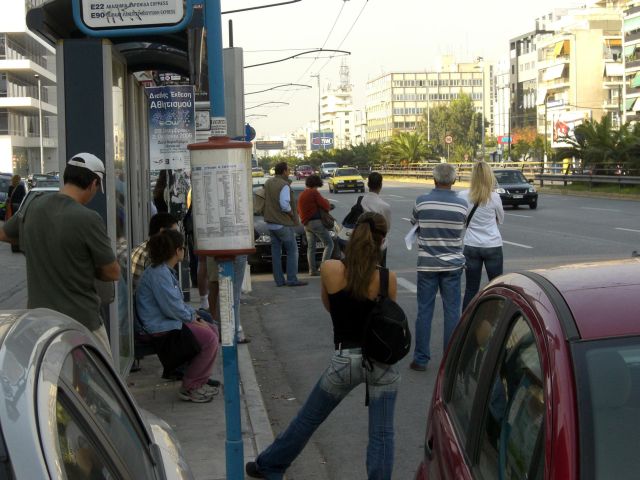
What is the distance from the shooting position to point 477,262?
9461 mm

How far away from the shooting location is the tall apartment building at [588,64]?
113m

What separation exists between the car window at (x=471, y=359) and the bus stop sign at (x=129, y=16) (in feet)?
10.2

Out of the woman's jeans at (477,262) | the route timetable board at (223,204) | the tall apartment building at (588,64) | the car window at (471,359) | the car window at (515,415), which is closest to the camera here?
the car window at (515,415)

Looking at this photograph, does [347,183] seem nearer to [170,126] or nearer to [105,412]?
[170,126]

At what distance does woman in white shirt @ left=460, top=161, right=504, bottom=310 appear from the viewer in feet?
30.1

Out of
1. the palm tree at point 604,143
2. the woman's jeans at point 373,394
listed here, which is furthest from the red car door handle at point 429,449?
the palm tree at point 604,143

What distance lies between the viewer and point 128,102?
9.27m

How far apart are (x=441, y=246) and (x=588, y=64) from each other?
11227 centimetres

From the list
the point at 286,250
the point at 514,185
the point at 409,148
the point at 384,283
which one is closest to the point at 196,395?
the point at 384,283

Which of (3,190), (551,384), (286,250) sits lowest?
(286,250)

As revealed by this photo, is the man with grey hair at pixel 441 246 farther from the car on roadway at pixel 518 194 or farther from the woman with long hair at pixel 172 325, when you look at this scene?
the car on roadway at pixel 518 194

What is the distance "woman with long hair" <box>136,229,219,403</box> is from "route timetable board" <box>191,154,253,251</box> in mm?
2674

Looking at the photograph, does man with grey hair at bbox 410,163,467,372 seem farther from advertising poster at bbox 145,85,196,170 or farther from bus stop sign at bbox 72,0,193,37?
advertising poster at bbox 145,85,196,170

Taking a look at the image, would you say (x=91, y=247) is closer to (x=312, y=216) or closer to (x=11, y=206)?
(x=312, y=216)
